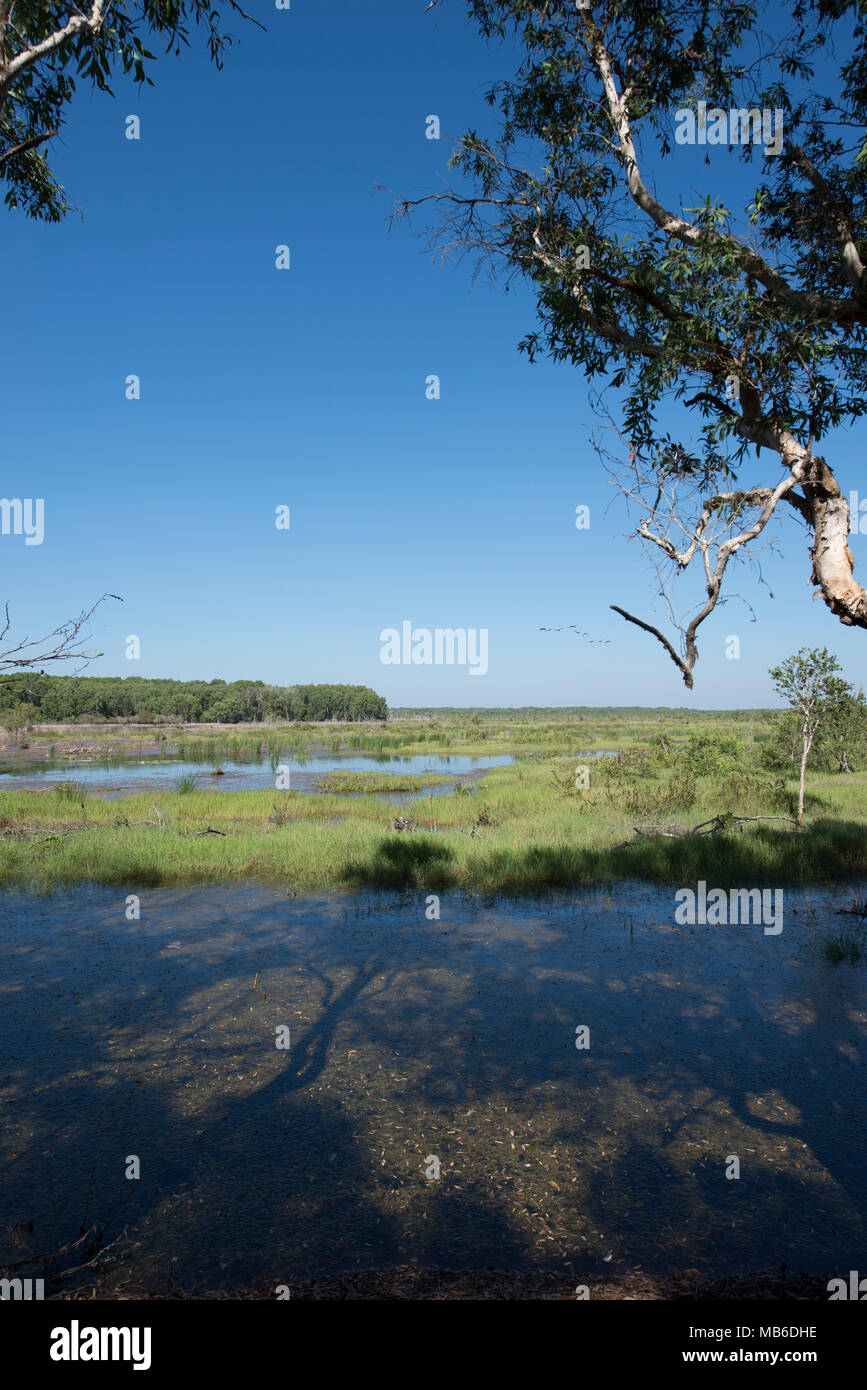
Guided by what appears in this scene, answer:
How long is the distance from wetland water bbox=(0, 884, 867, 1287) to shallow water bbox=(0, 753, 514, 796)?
1970cm

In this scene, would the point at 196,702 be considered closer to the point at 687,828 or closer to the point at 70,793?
the point at 70,793

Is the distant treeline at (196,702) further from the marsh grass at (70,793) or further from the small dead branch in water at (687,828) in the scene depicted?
the small dead branch in water at (687,828)

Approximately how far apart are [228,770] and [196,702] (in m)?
61.6

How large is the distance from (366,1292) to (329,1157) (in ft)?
5.51

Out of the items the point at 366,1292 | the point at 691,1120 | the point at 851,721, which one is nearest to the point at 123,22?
the point at 366,1292

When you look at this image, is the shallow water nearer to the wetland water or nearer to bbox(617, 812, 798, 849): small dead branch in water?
bbox(617, 812, 798, 849): small dead branch in water

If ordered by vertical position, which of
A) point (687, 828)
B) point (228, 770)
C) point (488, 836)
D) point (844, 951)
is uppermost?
point (687, 828)

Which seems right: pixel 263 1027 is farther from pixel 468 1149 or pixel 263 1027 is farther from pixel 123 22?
pixel 123 22

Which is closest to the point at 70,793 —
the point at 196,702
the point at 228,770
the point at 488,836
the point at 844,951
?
the point at 228,770

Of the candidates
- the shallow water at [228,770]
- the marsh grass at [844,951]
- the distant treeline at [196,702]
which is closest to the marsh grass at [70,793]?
the shallow water at [228,770]

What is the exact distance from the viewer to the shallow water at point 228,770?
30281 millimetres

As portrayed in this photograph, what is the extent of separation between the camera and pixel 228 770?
37531 millimetres

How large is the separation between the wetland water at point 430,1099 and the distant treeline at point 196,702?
61921 millimetres

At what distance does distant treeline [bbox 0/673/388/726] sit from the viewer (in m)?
83.2
